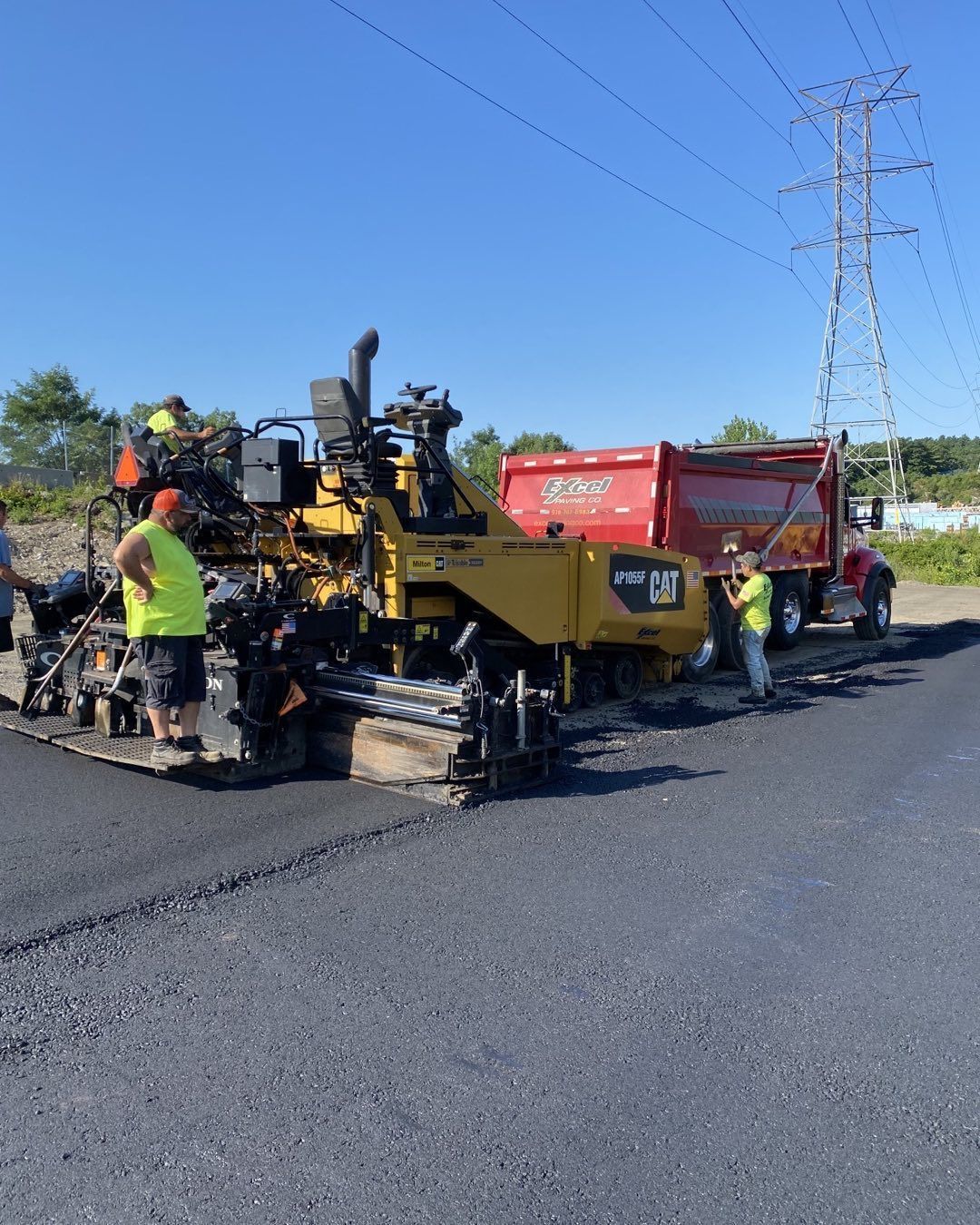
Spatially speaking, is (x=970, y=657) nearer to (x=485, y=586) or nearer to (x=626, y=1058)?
(x=485, y=586)

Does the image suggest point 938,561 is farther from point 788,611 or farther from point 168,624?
point 168,624

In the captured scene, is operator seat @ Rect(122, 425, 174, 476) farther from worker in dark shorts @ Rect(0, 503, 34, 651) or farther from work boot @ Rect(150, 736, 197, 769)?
work boot @ Rect(150, 736, 197, 769)

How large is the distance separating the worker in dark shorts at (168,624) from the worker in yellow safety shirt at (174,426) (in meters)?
1.36

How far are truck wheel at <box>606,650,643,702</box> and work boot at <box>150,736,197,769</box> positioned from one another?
4.89 m

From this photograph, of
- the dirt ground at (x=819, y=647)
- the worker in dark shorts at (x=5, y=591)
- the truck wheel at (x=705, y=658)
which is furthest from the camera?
the truck wheel at (x=705, y=658)

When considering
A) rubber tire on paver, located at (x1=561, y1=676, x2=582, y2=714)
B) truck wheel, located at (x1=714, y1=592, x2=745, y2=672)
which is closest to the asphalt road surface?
rubber tire on paver, located at (x1=561, y1=676, x2=582, y2=714)

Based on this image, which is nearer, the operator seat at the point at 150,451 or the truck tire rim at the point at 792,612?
the operator seat at the point at 150,451

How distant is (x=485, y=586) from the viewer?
24.6ft

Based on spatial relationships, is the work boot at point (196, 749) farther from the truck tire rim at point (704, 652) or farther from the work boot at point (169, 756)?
the truck tire rim at point (704, 652)

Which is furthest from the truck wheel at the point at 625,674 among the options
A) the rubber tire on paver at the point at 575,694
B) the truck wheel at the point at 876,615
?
the truck wheel at the point at 876,615

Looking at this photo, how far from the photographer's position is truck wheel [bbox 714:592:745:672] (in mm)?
12133

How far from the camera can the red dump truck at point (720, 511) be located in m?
11.1

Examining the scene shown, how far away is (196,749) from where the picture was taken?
5797 mm

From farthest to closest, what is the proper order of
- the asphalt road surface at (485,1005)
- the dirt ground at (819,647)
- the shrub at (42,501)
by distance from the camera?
the shrub at (42,501) < the dirt ground at (819,647) < the asphalt road surface at (485,1005)
